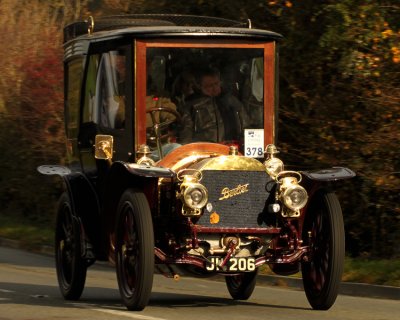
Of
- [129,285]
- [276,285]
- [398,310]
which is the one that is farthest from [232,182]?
[276,285]

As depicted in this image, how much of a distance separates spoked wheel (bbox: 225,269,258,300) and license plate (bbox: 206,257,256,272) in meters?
1.77

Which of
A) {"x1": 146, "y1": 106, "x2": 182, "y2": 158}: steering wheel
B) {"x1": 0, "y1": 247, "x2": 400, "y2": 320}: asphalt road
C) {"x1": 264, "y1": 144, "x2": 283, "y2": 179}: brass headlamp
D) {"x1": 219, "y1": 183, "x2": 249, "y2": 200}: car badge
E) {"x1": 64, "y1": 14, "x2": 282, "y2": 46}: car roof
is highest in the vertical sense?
{"x1": 64, "y1": 14, "x2": 282, "y2": 46}: car roof

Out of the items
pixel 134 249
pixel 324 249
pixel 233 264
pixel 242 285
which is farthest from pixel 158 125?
pixel 242 285

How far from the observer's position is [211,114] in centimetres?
1179

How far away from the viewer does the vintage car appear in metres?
10.9

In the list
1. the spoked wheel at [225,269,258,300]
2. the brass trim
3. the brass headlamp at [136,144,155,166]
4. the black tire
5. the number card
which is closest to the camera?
the brass trim

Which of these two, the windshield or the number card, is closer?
the windshield

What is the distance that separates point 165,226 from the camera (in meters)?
11.1

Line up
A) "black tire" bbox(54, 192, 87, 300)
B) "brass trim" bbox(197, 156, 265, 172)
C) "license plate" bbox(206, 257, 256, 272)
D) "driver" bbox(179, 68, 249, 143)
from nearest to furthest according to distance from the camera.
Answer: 1. "license plate" bbox(206, 257, 256, 272)
2. "brass trim" bbox(197, 156, 265, 172)
3. "driver" bbox(179, 68, 249, 143)
4. "black tire" bbox(54, 192, 87, 300)

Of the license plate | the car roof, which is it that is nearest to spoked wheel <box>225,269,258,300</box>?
the license plate

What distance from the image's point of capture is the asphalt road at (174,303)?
1109cm

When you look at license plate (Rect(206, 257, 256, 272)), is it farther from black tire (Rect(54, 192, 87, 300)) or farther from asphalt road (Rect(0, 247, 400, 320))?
black tire (Rect(54, 192, 87, 300))

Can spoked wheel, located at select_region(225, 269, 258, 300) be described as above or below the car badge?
below

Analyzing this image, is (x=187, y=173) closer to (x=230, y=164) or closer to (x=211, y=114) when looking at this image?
(x=230, y=164)
